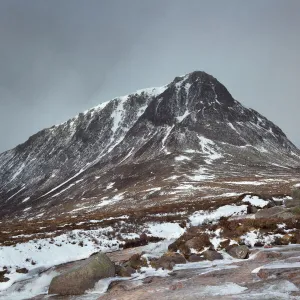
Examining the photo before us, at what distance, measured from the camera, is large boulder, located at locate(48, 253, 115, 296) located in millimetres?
17328

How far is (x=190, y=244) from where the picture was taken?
25875 mm

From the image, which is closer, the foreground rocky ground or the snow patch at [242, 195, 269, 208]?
the foreground rocky ground

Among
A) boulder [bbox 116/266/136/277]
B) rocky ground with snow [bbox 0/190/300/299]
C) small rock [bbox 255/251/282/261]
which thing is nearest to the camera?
rocky ground with snow [bbox 0/190/300/299]

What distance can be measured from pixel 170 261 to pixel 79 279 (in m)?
6.51

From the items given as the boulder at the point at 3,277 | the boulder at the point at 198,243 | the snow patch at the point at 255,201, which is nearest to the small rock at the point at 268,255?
the boulder at the point at 198,243

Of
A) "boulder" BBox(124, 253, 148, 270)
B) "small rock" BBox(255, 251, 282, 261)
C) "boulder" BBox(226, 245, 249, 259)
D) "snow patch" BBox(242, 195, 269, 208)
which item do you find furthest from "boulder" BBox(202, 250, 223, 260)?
"snow patch" BBox(242, 195, 269, 208)

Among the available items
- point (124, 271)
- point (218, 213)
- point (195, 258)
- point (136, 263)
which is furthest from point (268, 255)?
point (218, 213)

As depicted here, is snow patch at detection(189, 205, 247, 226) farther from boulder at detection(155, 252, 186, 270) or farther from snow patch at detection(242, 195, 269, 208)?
boulder at detection(155, 252, 186, 270)

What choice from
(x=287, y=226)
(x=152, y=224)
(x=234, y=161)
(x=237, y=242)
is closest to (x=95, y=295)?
(x=237, y=242)

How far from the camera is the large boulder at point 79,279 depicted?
17.3 metres

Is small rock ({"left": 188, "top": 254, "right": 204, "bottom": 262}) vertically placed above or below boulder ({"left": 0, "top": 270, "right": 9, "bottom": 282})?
below

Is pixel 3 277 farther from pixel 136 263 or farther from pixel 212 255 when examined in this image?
pixel 212 255

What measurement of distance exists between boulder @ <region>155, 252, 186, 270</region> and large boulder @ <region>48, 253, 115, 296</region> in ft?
12.5

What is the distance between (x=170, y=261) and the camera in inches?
851
